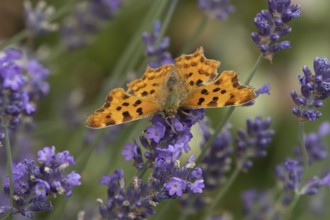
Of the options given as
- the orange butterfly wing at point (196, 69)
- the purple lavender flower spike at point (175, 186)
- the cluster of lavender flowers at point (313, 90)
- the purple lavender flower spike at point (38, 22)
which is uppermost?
the purple lavender flower spike at point (38, 22)

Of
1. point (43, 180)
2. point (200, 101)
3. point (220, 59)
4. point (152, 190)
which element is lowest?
point (152, 190)

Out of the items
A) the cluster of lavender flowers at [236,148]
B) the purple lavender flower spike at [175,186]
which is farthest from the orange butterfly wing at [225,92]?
the cluster of lavender flowers at [236,148]

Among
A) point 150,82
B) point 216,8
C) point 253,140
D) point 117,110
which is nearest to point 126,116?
point 117,110

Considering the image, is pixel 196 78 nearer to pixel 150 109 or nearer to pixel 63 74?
pixel 150 109

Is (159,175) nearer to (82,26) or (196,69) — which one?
(196,69)

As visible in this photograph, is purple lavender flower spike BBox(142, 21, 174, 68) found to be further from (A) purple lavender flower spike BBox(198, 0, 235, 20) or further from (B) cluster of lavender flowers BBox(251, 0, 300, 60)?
(B) cluster of lavender flowers BBox(251, 0, 300, 60)

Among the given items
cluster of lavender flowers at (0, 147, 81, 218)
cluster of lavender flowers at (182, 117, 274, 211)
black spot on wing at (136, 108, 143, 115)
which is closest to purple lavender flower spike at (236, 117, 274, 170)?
cluster of lavender flowers at (182, 117, 274, 211)

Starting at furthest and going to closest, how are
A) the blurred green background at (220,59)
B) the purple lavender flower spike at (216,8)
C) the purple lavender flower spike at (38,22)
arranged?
1. the blurred green background at (220,59)
2. the purple lavender flower spike at (38,22)
3. the purple lavender flower spike at (216,8)

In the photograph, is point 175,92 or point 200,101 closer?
point 200,101

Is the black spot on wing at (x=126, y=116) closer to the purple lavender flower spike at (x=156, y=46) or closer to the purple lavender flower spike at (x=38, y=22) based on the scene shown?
the purple lavender flower spike at (x=156, y=46)
